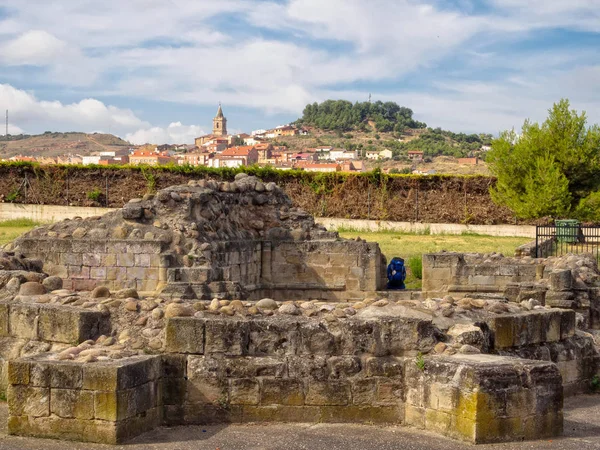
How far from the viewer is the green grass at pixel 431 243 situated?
24492 mm

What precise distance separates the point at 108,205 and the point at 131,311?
1152 inches

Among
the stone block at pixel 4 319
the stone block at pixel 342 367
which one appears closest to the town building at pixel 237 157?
the stone block at pixel 4 319

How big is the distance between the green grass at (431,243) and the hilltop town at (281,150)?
203 ft

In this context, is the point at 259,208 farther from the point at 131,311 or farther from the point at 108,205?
the point at 108,205

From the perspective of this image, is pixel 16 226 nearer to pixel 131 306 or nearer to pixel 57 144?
pixel 131 306

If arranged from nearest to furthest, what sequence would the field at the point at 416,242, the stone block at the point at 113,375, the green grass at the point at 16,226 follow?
1. the stone block at the point at 113,375
2. the field at the point at 416,242
3. the green grass at the point at 16,226

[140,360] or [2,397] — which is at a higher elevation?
[140,360]

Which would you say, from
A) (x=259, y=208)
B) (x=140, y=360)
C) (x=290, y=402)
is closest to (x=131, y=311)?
(x=140, y=360)

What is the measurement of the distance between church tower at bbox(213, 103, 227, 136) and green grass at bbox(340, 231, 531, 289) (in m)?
154

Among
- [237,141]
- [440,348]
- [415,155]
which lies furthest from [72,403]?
[237,141]

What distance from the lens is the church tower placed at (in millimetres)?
185000

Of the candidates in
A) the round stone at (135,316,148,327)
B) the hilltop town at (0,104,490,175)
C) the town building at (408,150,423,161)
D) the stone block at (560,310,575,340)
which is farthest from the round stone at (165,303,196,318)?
the town building at (408,150,423,161)

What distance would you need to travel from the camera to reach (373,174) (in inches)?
1421

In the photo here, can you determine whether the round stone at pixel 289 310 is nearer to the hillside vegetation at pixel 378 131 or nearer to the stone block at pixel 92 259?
the stone block at pixel 92 259
